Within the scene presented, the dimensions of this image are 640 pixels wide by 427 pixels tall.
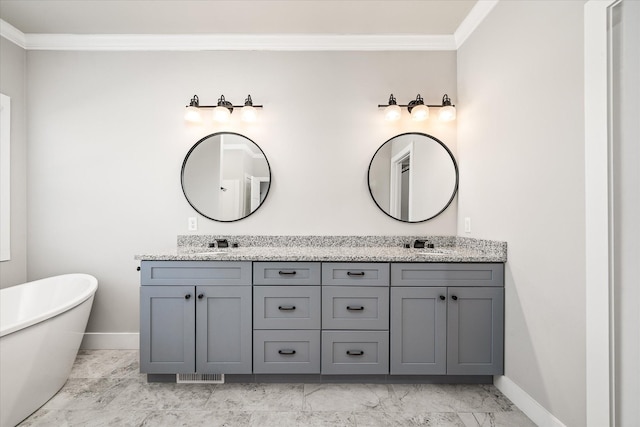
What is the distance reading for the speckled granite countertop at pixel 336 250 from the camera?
6.69 feet

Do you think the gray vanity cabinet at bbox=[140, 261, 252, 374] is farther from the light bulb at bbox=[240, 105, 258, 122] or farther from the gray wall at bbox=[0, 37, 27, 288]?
the gray wall at bbox=[0, 37, 27, 288]

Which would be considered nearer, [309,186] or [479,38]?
[479,38]

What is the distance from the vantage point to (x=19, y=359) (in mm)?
1599

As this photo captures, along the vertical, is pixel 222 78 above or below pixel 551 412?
above

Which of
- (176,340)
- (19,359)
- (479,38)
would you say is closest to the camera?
(19,359)

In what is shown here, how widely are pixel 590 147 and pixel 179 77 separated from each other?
287 centimetres

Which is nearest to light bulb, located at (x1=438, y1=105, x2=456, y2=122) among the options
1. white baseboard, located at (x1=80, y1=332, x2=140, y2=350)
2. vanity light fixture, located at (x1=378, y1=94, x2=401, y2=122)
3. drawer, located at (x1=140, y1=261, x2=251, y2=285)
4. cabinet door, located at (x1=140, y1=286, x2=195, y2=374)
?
vanity light fixture, located at (x1=378, y1=94, x2=401, y2=122)

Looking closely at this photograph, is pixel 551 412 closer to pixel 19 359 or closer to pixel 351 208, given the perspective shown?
pixel 351 208

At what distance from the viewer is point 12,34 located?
2.50 metres

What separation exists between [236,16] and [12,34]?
190 cm

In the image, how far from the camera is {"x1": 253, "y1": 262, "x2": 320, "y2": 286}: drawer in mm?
2051

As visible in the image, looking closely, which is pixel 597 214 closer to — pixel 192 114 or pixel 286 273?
pixel 286 273

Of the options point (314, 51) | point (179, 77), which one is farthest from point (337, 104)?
point (179, 77)

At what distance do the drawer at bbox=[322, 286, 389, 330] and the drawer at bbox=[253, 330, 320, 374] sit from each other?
162 mm
